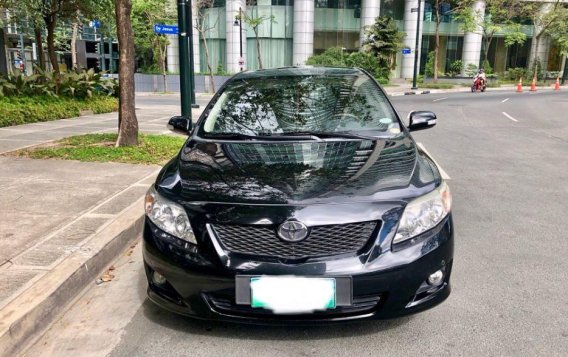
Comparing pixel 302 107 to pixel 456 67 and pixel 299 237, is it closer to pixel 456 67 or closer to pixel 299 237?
pixel 299 237

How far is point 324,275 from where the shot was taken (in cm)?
258

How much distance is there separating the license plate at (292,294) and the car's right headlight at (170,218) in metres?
0.45

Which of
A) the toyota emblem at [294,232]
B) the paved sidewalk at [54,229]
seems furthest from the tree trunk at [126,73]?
the toyota emblem at [294,232]

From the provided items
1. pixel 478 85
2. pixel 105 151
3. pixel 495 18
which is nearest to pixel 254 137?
pixel 105 151

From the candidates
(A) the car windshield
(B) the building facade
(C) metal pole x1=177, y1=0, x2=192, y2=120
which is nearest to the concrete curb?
(A) the car windshield

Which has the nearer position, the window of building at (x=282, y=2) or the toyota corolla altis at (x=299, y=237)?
the toyota corolla altis at (x=299, y=237)

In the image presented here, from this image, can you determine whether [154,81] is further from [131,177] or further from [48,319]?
[48,319]

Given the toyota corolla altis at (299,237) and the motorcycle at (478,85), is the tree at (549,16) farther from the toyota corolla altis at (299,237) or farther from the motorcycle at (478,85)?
the toyota corolla altis at (299,237)

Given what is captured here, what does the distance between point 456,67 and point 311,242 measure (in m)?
46.3

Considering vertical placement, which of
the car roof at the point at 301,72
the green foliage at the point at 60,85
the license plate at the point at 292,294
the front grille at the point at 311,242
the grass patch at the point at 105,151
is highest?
the car roof at the point at 301,72

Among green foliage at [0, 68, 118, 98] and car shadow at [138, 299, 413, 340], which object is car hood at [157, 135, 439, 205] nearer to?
car shadow at [138, 299, 413, 340]

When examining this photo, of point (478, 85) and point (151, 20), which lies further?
point (151, 20)

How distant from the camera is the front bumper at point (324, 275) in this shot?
2.60 m

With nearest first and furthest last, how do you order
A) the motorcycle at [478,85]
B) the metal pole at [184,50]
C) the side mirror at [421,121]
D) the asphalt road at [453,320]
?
the asphalt road at [453,320]
the side mirror at [421,121]
the metal pole at [184,50]
the motorcycle at [478,85]
